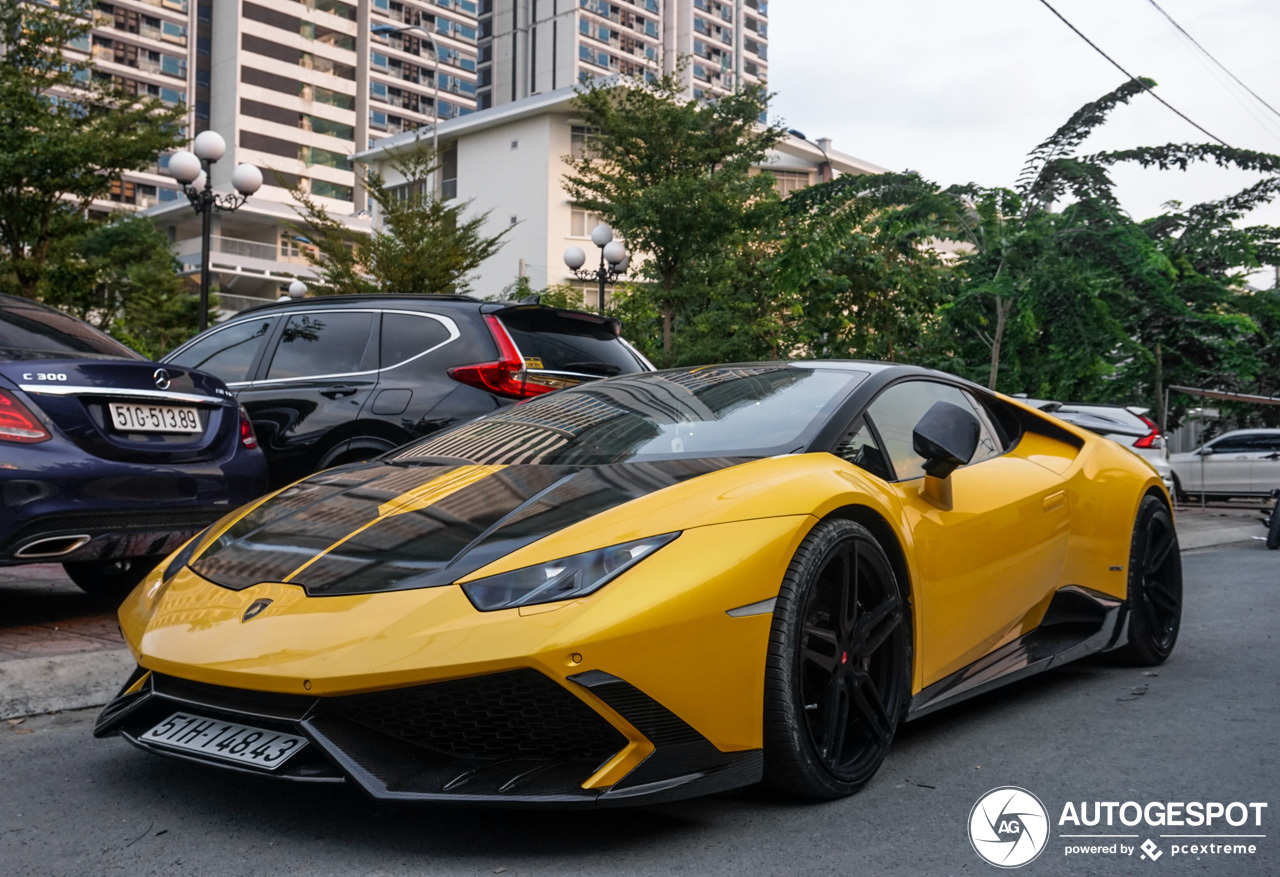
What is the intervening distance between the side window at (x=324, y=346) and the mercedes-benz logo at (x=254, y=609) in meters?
3.47

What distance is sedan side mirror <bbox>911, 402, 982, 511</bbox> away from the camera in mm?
3387

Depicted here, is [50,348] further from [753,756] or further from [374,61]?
[374,61]

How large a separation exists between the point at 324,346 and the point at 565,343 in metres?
1.35

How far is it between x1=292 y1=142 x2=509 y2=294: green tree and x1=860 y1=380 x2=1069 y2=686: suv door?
15.7m

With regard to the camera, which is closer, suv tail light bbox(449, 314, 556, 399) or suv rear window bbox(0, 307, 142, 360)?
suv rear window bbox(0, 307, 142, 360)

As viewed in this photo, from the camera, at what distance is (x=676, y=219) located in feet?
58.6

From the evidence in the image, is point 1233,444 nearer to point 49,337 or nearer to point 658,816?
point 49,337

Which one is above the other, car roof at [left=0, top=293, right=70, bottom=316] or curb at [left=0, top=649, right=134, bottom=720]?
car roof at [left=0, top=293, right=70, bottom=316]

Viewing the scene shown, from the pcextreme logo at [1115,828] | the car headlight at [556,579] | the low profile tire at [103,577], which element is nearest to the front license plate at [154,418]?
the low profile tire at [103,577]

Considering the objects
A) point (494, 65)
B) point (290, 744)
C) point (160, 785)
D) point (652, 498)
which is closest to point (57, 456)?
point (160, 785)

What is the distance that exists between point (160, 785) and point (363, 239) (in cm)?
1763

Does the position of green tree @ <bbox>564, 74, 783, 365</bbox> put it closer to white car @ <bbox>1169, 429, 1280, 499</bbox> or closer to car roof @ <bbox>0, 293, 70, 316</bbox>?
white car @ <bbox>1169, 429, 1280, 499</bbox>

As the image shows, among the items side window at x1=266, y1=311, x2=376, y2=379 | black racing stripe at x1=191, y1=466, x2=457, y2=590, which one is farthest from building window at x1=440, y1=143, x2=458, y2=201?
black racing stripe at x1=191, y1=466, x2=457, y2=590

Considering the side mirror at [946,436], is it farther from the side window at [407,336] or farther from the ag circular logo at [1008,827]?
the side window at [407,336]
